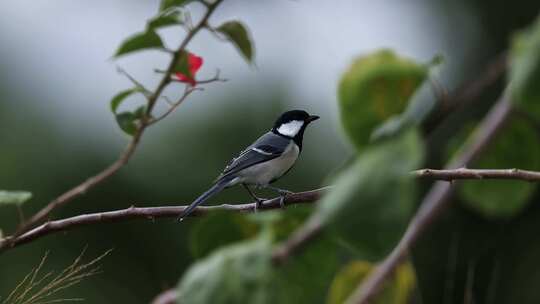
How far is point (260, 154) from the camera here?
7.98 feet

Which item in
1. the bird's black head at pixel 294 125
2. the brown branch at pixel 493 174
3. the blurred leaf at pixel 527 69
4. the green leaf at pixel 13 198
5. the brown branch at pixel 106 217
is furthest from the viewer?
the bird's black head at pixel 294 125

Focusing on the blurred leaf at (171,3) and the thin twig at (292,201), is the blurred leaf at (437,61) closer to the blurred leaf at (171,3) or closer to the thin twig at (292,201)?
the thin twig at (292,201)

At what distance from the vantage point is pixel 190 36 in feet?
1.98

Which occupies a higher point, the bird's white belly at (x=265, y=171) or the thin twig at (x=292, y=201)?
the thin twig at (x=292, y=201)

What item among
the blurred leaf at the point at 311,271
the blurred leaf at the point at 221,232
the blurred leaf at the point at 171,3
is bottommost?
the blurred leaf at the point at 311,271

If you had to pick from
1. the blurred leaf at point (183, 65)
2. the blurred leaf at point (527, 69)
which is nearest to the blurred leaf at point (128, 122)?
the blurred leaf at point (183, 65)

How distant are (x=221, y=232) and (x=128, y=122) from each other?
0.39 meters

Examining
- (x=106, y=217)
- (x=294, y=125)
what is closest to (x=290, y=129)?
(x=294, y=125)

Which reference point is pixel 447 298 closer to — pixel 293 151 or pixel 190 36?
pixel 190 36

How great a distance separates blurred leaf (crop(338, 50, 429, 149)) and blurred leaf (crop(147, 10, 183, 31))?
0.21 metres

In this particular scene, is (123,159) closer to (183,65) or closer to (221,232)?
(183,65)

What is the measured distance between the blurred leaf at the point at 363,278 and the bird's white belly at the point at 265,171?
1704 mm

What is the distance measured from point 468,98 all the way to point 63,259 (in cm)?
467

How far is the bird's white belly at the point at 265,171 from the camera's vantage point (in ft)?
7.56
